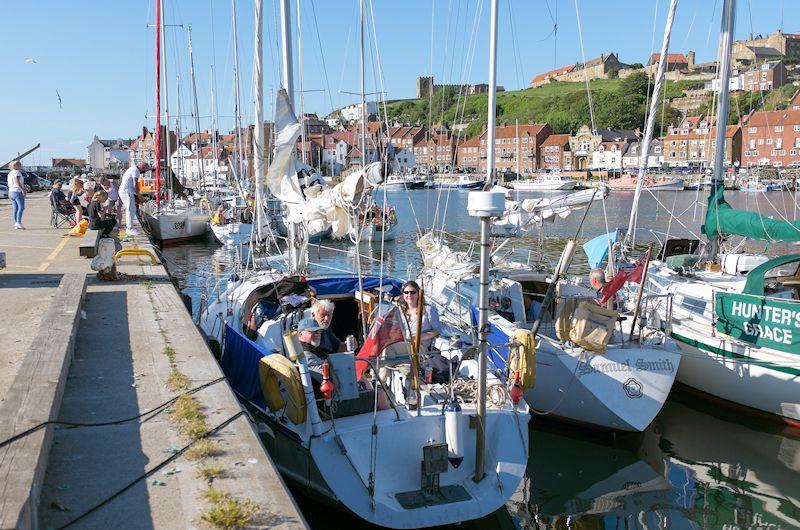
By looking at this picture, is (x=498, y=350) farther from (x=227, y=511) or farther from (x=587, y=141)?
(x=587, y=141)

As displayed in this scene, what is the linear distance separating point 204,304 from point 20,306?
148 inches

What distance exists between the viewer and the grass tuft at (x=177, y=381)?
278 inches

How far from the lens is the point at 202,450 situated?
5.58 metres

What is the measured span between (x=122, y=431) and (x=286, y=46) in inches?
427

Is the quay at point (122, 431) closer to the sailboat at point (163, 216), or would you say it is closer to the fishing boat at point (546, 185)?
the sailboat at point (163, 216)

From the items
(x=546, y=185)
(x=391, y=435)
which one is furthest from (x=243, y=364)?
(x=546, y=185)

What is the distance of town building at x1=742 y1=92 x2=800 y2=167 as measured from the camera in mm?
115500

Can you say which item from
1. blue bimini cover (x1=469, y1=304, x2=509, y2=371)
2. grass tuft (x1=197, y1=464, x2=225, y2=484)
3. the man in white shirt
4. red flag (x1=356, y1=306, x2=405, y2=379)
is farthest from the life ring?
the man in white shirt

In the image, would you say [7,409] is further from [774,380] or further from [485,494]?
[774,380]

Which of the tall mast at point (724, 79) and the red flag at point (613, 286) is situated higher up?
the tall mast at point (724, 79)

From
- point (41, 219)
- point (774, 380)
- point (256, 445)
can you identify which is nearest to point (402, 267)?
point (41, 219)

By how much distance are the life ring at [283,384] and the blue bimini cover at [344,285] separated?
3504mm

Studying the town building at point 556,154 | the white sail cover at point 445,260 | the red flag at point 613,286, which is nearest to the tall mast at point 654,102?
the red flag at point 613,286

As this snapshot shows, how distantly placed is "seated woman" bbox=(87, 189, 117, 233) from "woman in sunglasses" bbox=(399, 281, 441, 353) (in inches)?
482
